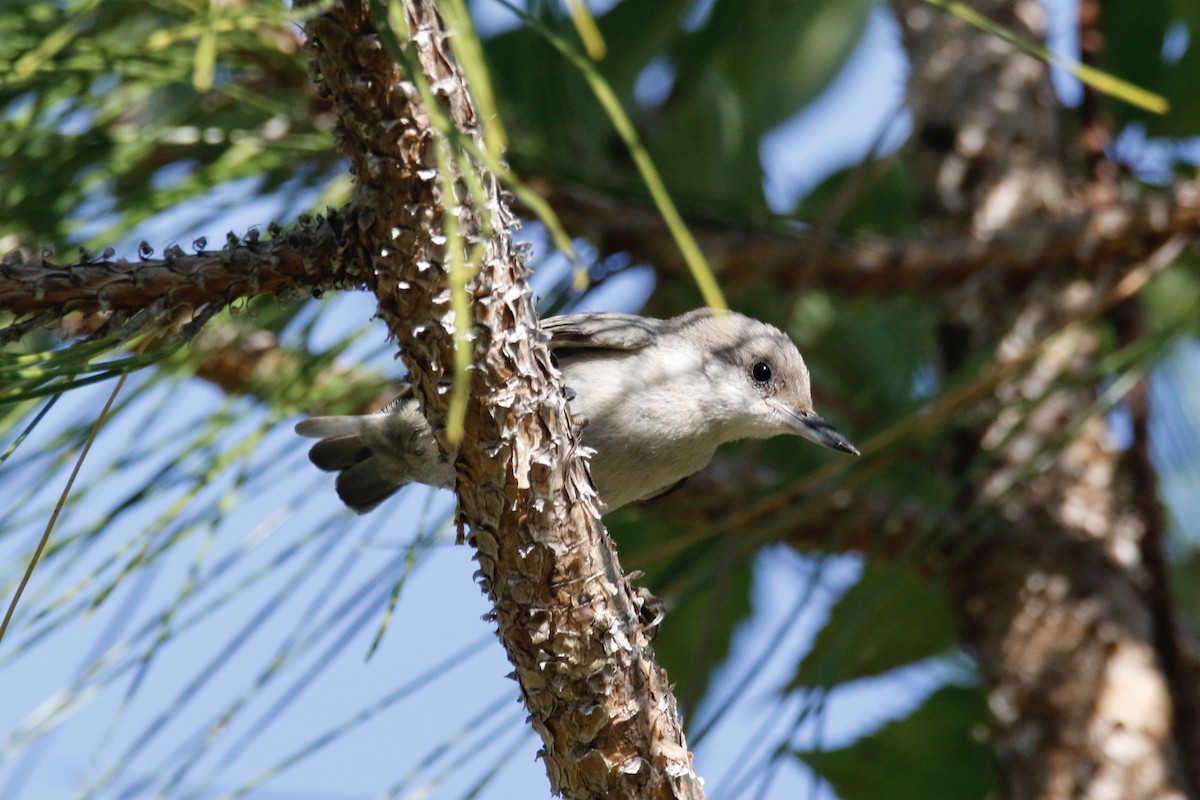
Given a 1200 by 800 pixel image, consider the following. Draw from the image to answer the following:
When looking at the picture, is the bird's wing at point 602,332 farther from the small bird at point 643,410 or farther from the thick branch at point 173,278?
the thick branch at point 173,278

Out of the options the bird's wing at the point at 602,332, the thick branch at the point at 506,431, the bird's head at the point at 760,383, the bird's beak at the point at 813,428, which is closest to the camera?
the thick branch at the point at 506,431

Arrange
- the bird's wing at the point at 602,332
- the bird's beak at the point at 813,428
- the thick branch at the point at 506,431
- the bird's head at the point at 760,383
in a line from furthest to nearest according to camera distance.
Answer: the bird's head at the point at 760,383 → the bird's wing at the point at 602,332 → the bird's beak at the point at 813,428 → the thick branch at the point at 506,431

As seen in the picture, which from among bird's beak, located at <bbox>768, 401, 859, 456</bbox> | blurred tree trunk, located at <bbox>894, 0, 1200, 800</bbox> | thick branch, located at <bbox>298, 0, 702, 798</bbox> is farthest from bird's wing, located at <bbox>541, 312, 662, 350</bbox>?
thick branch, located at <bbox>298, 0, 702, 798</bbox>

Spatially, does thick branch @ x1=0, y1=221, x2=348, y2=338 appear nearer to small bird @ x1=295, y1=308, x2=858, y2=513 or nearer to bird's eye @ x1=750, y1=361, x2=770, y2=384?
small bird @ x1=295, y1=308, x2=858, y2=513

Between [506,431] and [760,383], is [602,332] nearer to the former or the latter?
[760,383]

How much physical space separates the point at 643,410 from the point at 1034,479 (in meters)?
0.97

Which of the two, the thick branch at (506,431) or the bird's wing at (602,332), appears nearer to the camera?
the thick branch at (506,431)

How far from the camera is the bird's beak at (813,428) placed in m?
2.76

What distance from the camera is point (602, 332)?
116 inches

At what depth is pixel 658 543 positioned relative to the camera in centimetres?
335

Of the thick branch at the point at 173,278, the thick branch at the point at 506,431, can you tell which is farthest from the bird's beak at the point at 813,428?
the thick branch at the point at 173,278

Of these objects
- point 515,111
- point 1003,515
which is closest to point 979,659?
point 1003,515

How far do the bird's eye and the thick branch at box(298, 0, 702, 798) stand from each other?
138cm

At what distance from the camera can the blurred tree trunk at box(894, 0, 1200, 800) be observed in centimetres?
278
